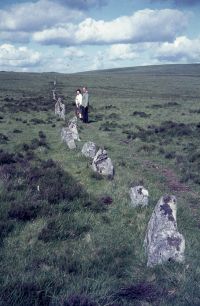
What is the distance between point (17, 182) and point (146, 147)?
10410 mm

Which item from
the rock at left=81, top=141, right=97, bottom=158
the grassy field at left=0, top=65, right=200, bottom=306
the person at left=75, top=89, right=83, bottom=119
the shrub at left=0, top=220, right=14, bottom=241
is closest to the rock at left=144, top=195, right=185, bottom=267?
the grassy field at left=0, top=65, right=200, bottom=306

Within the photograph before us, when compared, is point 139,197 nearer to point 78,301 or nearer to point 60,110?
point 78,301

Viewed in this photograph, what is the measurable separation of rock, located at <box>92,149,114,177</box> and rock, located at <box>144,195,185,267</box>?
5.99m

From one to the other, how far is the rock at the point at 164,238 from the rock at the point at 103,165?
599 cm

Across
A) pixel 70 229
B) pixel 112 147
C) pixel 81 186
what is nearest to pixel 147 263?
pixel 70 229

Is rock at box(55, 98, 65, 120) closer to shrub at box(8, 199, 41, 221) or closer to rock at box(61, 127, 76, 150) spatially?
rock at box(61, 127, 76, 150)

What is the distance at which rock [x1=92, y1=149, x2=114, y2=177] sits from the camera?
14289mm

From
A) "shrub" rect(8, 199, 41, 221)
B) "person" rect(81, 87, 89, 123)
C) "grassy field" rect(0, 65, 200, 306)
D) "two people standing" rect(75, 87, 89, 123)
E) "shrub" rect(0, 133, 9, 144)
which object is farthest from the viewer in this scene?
"two people standing" rect(75, 87, 89, 123)

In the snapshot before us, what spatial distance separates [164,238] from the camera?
25.1 feet

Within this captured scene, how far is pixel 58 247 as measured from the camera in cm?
812

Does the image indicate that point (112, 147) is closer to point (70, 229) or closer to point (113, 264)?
point (70, 229)

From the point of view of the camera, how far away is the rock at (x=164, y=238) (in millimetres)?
7469

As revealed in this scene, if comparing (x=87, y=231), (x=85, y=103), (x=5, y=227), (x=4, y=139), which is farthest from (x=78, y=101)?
(x=5, y=227)

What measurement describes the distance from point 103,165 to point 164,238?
6.90 meters
